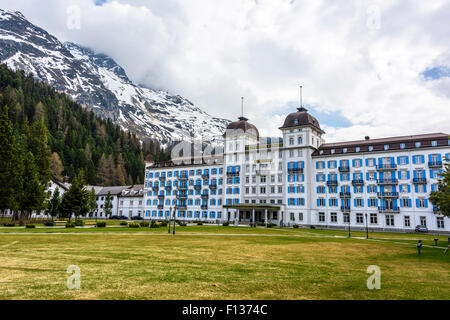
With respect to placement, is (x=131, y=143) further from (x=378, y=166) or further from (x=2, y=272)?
(x=2, y=272)

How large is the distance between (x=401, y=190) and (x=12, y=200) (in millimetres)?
67846

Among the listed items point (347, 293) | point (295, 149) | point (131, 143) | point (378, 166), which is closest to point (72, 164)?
point (131, 143)

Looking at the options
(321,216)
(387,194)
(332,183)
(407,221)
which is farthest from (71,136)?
(407,221)

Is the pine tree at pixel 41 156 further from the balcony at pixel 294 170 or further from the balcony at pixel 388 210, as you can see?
the balcony at pixel 388 210

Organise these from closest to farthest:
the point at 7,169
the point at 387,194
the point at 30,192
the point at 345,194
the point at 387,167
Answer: the point at 7,169 < the point at 30,192 < the point at 387,194 < the point at 387,167 < the point at 345,194

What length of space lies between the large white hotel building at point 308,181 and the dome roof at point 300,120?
222 millimetres

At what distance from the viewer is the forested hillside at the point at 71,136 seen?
119688mm

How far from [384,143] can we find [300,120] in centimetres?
1787

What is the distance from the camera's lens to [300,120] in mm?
70375

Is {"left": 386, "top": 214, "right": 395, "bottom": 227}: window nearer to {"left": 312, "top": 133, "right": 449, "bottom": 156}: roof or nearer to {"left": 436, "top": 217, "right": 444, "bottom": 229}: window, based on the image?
{"left": 436, "top": 217, "right": 444, "bottom": 229}: window

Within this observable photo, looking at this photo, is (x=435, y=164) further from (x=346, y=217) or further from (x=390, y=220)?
(x=346, y=217)

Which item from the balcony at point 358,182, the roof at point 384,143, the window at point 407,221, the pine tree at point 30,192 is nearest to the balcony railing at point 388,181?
the balcony at point 358,182

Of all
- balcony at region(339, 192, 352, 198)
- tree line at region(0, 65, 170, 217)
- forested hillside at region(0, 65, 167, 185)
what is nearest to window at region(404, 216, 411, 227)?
balcony at region(339, 192, 352, 198)

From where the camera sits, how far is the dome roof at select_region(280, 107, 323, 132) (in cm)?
6969
